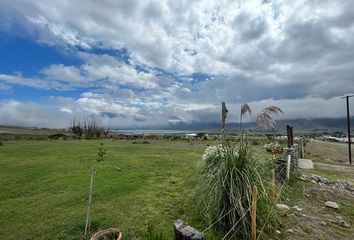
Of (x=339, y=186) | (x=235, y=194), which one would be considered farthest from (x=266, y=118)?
(x=339, y=186)

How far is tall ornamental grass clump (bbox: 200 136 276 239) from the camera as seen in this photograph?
13.7 ft

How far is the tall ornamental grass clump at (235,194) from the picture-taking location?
419cm

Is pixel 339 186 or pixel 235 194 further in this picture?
pixel 339 186

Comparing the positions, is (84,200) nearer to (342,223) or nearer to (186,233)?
(186,233)

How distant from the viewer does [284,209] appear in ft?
18.8

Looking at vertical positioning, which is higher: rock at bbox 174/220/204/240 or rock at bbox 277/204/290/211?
rock at bbox 174/220/204/240

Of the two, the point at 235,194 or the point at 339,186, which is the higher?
the point at 235,194

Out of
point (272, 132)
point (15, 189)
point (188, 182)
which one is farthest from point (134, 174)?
point (272, 132)

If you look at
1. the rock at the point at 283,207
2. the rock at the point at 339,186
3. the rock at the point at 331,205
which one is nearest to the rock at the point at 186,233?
the rock at the point at 283,207

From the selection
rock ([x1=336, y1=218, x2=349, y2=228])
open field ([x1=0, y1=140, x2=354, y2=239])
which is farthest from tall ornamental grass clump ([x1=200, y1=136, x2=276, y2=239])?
rock ([x1=336, y1=218, x2=349, y2=228])

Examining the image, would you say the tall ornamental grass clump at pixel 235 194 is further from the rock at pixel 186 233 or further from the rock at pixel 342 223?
the rock at pixel 342 223

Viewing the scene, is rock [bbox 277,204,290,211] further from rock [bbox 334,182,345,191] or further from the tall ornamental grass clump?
rock [bbox 334,182,345,191]

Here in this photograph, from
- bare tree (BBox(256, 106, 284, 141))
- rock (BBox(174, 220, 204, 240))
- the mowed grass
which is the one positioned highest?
A: bare tree (BBox(256, 106, 284, 141))

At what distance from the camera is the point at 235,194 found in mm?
4184
